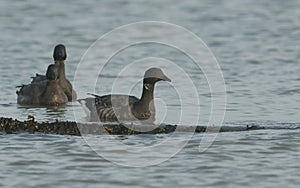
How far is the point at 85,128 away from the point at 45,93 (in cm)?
384

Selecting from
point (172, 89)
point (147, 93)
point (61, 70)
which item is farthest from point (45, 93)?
point (172, 89)

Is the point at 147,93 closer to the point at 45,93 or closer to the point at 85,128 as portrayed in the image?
the point at 45,93

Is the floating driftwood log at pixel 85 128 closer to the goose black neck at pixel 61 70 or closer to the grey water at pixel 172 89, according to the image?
the grey water at pixel 172 89

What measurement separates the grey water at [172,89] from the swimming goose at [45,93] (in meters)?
0.24

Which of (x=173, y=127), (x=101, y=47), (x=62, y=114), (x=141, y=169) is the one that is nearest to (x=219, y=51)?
(x=101, y=47)

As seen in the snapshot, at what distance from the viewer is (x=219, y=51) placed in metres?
22.1

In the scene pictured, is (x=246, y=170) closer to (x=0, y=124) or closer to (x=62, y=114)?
(x=0, y=124)

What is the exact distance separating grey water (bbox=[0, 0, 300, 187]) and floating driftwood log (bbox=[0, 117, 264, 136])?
232 mm

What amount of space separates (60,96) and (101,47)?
5.71 meters

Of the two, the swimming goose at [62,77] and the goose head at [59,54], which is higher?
the goose head at [59,54]

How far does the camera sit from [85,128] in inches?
540

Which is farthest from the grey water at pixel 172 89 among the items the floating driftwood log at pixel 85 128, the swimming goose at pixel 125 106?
the swimming goose at pixel 125 106

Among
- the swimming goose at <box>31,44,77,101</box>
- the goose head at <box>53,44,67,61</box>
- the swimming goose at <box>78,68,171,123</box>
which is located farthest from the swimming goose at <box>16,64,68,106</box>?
the swimming goose at <box>78,68,171,123</box>

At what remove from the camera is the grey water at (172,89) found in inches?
454
